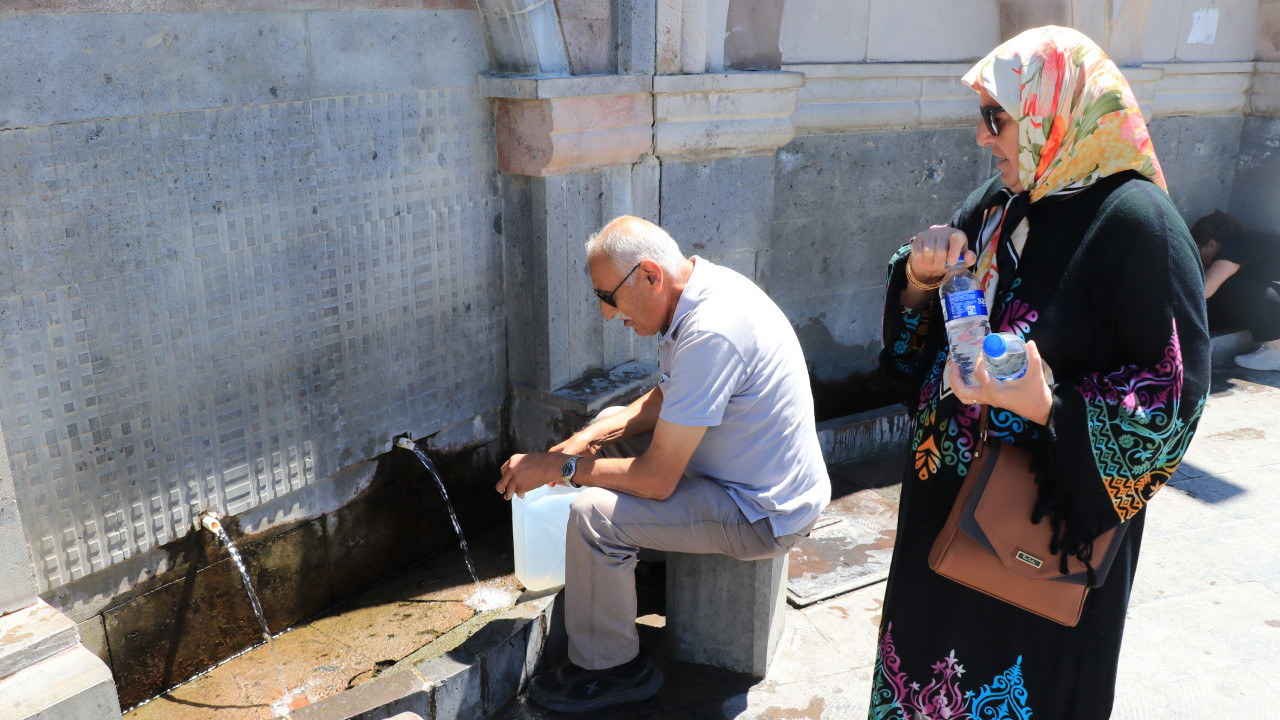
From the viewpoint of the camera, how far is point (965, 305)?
1843 mm

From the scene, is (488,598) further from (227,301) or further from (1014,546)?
(1014,546)

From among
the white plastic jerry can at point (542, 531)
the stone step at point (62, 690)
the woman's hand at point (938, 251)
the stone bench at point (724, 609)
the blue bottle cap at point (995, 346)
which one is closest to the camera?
the blue bottle cap at point (995, 346)

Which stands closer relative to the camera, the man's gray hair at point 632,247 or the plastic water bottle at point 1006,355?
the plastic water bottle at point 1006,355

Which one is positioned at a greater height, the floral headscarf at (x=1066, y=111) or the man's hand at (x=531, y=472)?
the floral headscarf at (x=1066, y=111)

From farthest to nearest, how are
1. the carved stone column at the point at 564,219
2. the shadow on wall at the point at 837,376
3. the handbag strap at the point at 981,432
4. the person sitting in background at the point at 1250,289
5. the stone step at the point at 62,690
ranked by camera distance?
the person sitting in background at the point at 1250,289, the shadow on wall at the point at 837,376, the carved stone column at the point at 564,219, the stone step at the point at 62,690, the handbag strap at the point at 981,432

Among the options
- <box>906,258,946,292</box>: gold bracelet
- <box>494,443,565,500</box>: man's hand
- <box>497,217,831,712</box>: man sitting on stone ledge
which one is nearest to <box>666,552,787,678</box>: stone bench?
<box>497,217,831,712</box>: man sitting on stone ledge

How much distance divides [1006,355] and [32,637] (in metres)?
2.12

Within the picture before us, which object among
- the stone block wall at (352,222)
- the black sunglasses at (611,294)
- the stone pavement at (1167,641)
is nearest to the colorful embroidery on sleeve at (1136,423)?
the black sunglasses at (611,294)

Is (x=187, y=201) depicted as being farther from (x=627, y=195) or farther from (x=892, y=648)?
(x=892, y=648)

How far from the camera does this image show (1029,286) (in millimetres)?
1930

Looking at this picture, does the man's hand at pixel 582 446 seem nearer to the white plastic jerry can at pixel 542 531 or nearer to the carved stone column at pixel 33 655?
the white plastic jerry can at pixel 542 531

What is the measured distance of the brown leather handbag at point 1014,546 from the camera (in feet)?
6.13

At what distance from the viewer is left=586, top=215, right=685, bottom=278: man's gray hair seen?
266 centimetres

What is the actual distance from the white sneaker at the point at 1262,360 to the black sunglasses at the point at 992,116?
5.29m
